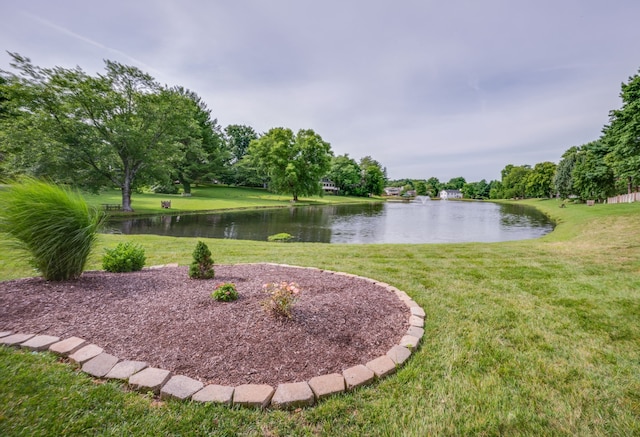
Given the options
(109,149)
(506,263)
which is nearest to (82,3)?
(506,263)

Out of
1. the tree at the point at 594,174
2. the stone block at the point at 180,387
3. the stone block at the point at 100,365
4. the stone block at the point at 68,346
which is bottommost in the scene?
the stone block at the point at 180,387

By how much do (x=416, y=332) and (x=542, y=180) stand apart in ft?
192

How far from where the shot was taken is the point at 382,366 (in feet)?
6.79

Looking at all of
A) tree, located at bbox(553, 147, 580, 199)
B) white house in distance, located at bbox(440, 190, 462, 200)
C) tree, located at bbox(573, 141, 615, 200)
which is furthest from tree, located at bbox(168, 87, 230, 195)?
white house in distance, located at bbox(440, 190, 462, 200)

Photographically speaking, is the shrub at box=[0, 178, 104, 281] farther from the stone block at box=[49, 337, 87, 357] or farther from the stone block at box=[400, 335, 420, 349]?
the stone block at box=[400, 335, 420, 349]

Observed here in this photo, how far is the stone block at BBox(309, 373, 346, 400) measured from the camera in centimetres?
177

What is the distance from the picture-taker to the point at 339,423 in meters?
1.59

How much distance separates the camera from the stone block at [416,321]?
2771mm

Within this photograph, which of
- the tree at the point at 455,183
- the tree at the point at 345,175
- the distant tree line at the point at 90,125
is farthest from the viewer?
the tree at the point at 455,183

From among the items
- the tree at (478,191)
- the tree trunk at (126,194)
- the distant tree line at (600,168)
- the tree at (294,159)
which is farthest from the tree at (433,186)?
the tree trunk at (126,194)

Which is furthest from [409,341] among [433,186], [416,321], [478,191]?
[433,186]

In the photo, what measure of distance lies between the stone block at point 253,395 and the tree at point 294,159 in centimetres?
3164

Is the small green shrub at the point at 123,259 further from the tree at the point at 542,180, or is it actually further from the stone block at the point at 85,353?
the tree at the point at 542,180

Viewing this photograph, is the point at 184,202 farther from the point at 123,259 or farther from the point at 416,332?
the point at 416,332
